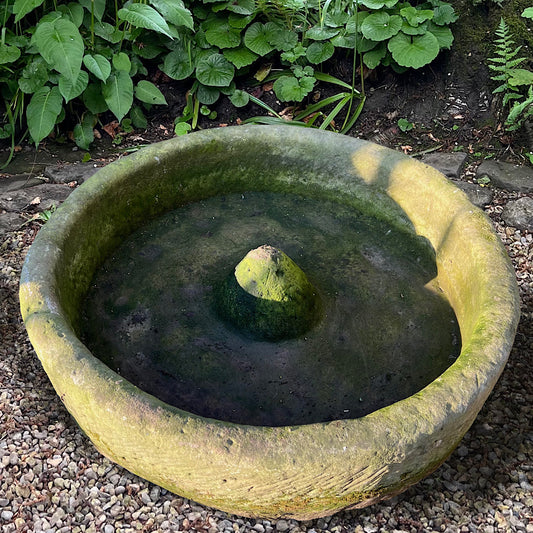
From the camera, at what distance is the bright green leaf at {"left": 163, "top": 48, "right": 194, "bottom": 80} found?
382cm

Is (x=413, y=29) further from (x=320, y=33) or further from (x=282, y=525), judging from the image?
(x=282, y=525)

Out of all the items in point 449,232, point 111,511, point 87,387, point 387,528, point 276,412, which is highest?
point 449,232

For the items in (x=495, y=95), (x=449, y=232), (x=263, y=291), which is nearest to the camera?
(x=263, y=291)

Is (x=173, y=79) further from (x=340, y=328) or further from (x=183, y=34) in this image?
(x=340, y=328)

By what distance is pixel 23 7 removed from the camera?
10.8ft

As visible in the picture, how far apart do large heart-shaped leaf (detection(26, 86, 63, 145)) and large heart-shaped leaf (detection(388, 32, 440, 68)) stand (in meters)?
2.00

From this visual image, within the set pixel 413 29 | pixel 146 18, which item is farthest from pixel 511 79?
pixel 146 18

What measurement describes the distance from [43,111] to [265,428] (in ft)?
8.62

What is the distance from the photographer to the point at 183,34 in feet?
12.6

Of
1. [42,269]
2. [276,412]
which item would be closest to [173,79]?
[42,269]

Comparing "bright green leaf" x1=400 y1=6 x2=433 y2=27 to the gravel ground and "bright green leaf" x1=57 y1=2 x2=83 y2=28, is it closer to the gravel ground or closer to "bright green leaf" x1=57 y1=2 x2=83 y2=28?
"bright green leaf" x1=57 y1=2 x2=83 y2=28

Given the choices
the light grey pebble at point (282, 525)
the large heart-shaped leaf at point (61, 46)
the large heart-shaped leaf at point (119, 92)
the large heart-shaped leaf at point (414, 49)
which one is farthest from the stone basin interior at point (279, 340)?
the large heart-shaped leaf at point (414, 49)

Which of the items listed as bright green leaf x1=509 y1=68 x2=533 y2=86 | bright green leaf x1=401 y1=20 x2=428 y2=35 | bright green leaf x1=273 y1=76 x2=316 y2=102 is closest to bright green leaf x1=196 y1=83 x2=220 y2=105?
bright green leaf x1=273 y1=76 x2=316 y2=102

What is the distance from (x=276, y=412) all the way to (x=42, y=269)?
2.77 ft
